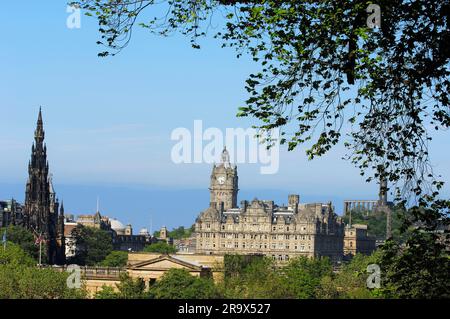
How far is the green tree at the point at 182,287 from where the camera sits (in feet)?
352

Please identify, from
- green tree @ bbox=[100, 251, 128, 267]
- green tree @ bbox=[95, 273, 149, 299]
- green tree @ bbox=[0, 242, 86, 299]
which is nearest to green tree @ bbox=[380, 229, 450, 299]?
green tree @ bbox=[0, 242, 86, 299]

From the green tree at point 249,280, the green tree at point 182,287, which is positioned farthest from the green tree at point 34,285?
the green tree at point 249,280

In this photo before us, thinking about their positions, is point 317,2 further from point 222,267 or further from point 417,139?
point 222,267

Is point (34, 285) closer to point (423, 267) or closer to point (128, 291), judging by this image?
point (128, 291)

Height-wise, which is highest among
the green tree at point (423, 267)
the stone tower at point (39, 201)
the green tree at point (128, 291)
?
the stone tower at point (39, 201)

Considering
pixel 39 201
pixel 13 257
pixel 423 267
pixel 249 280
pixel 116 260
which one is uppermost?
pixel 39 201

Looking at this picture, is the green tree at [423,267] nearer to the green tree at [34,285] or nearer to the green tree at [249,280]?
the green tree at [249,280]

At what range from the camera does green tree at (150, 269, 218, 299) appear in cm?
10725

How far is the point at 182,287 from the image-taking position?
112 m

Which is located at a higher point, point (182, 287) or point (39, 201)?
point (39, 201)

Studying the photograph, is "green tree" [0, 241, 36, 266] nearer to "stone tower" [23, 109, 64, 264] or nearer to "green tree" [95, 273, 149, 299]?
"green tree" [95, 273, 149, 299]

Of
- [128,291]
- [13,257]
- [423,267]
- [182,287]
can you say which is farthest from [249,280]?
[423,267]

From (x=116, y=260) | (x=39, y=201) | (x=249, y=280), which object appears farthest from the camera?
(x=116, y=260)
